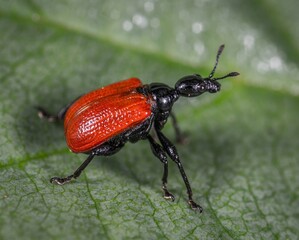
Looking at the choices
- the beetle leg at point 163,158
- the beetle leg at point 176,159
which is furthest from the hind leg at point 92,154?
the beetle leg at point 176,159

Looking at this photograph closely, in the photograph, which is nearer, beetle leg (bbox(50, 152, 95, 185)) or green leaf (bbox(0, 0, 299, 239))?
green leaf (bbox(0, 0, 299, 239))

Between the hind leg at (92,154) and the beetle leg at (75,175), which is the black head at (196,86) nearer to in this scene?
the hind leg at (92,154)

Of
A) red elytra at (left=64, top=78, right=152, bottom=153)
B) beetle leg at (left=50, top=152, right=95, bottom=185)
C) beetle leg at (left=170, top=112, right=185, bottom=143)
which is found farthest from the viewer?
beetle leg at (left=170, top=112, right=185, bottom=143)

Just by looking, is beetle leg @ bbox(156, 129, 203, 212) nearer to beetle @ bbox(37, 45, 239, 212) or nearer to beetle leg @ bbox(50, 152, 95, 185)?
beetle @ bbox(37, 45, 239, 212)

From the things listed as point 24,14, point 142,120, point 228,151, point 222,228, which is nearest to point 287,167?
point 228,151

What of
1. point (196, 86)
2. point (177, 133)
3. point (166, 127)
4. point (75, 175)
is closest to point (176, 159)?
point (177, 133)

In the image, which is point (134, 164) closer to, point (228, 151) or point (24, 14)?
point (228, 151)

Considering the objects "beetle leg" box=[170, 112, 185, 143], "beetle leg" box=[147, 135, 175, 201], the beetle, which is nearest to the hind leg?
the beetle

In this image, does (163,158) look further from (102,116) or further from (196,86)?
(196,86)
